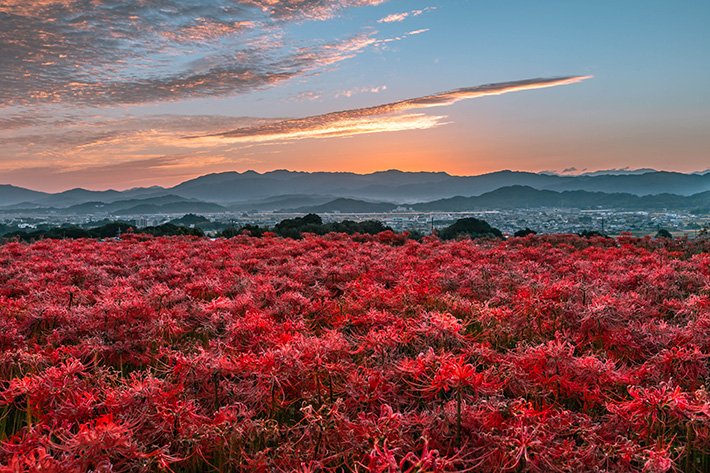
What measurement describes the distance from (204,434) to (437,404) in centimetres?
149

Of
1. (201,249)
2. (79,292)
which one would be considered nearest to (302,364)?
(79,292)

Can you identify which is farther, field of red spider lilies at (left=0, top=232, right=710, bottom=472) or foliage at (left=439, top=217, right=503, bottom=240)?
foliage at (left=439, top=217, right=503, bottom=240)

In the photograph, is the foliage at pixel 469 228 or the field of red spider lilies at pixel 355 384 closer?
the field of red spider lilies at pixel 355 384

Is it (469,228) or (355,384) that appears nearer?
(355,384)

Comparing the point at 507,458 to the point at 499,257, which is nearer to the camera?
the point at 507,458

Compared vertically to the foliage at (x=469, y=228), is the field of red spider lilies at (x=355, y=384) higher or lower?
higher

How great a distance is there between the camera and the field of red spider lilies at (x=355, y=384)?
7.40ft

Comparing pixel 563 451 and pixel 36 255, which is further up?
pixel 36 255

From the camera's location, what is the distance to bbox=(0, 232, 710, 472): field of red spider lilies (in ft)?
A: 7.40

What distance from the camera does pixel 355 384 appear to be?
9.51ft

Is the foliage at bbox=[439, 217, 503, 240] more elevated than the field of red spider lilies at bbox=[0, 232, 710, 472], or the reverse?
the field of red spider lilies at bbox=[0, 232, 710, 472]

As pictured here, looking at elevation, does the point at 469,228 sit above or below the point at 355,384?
below

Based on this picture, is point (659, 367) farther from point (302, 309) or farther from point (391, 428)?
point (302, 309)

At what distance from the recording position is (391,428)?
227 centimetres
